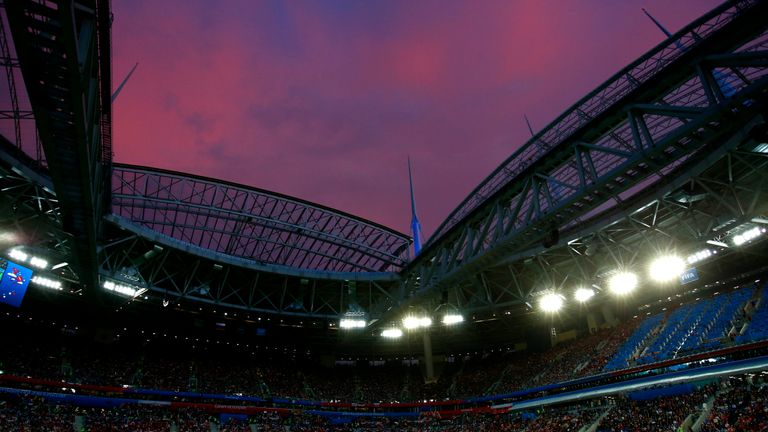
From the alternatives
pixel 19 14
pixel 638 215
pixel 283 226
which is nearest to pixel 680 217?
pixel 638 215

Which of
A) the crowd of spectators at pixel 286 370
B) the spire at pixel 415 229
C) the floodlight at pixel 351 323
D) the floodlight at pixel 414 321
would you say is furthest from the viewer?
the spire at pixel 415 229

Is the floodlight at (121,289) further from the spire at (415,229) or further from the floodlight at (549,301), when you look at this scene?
the floodlight at (549,301)

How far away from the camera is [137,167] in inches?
1297

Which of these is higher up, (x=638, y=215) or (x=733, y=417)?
(x=638, y=215)

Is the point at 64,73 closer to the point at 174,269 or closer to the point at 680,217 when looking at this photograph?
the point at 174,269

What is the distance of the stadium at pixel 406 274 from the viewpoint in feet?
51.3

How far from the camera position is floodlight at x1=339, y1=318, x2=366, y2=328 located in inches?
1468

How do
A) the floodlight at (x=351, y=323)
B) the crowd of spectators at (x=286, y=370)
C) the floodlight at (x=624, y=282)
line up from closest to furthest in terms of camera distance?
the floodlight at (x=624, y=282)
the crowd of spectators at (x=286, y=370)
the floodlight at (x=351, y=323)

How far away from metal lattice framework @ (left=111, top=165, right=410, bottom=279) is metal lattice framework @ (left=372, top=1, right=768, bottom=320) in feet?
41.1

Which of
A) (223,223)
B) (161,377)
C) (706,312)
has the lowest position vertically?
(161,377)

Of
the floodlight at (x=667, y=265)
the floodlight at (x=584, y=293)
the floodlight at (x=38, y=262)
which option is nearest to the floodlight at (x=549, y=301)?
the floodlight at (x=584, y=293)

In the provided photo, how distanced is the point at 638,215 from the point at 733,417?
→ 12253mm

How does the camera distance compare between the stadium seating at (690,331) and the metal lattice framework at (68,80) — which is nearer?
the metal lattice framework at (68,80)

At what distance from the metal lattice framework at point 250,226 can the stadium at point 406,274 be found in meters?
0.21
